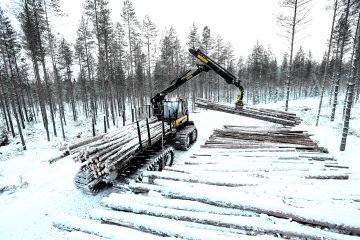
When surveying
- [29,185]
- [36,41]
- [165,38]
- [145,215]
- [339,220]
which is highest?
[165,38]

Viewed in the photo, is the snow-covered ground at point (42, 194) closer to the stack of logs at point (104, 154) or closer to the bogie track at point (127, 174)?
the bogie track at point (127, 174)

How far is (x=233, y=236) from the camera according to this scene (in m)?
2.01

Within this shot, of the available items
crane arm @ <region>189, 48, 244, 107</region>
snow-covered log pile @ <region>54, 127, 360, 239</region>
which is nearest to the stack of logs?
snow-covered log pile @ <region>54, 127, 360, 239</region>

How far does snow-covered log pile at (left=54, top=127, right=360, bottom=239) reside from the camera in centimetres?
206

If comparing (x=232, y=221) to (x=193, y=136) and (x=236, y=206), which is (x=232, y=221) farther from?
(x=193, y=136)

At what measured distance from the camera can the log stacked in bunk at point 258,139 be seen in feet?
16.1

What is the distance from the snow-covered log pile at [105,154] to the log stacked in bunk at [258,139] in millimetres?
3158

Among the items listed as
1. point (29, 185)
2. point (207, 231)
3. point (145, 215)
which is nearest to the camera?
point (207, 231)

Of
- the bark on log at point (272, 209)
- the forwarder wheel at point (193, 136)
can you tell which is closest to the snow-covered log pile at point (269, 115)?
the forwarder wheel at point (193, 136)

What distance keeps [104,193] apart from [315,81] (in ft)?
224

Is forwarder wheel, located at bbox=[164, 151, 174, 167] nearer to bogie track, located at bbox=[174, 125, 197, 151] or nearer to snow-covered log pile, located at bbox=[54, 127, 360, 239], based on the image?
bogie track, located at bbox=[174, 125, 197, 151]

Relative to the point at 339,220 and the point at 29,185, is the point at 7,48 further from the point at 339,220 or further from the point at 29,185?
the point at 339,220

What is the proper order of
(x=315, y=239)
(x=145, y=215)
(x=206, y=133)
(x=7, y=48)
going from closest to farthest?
(x=315, y=239)
(x=145, y=215)
(x=206, y=133)
(x=7, y=48)

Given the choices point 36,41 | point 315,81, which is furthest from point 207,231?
point 315,81
